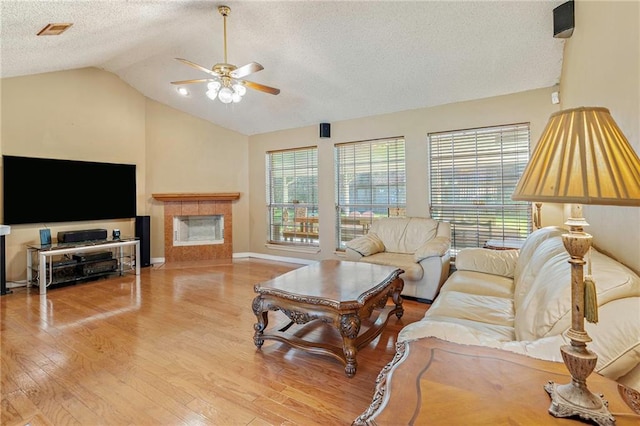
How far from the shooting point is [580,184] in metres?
0.76

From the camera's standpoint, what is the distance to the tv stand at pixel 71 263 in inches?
157

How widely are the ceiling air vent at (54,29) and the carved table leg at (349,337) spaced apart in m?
3.57

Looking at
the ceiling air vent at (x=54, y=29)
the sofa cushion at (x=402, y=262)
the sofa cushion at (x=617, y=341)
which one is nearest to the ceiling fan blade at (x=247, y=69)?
the ceiling air vent at (x=54, y=29)

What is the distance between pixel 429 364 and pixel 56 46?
15.0ft

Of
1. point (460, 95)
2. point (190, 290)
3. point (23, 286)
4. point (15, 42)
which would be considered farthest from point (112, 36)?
point (460, 95)

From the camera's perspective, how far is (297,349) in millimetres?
2461

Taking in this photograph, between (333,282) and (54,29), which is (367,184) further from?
(54,29)

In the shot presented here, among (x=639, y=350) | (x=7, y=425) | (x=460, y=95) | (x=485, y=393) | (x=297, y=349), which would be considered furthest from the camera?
(x=460, y=95)

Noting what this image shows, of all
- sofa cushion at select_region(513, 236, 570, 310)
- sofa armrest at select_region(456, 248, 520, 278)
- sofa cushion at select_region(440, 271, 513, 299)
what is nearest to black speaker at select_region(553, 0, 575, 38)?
sofa cushion at select_region(513, 236, 570, 310)

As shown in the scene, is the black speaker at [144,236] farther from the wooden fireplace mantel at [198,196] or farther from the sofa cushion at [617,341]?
the sofa cushion at [617,341]

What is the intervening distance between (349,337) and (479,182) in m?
3.07

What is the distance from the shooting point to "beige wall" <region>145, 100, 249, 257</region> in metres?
5.54

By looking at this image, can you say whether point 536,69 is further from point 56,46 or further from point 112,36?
point 56,46

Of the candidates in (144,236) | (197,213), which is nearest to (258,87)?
(197,213)
